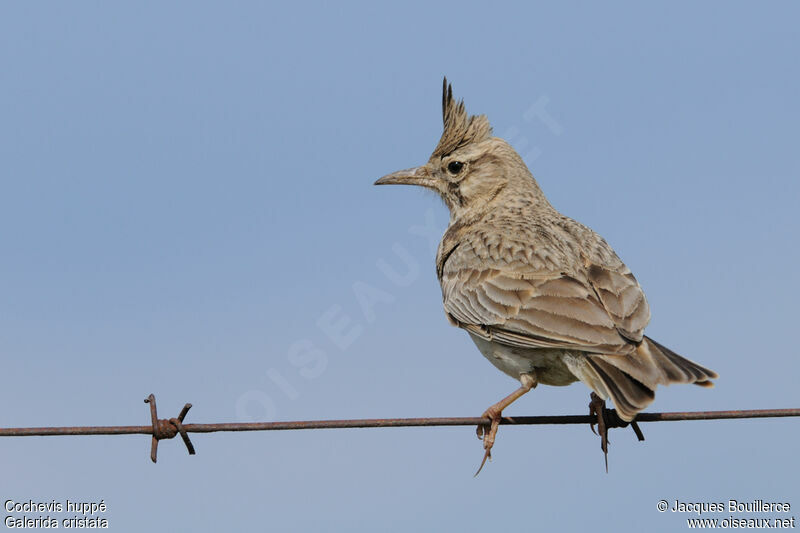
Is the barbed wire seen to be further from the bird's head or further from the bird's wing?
the bird's head

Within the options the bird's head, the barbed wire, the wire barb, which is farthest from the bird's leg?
the bird's head

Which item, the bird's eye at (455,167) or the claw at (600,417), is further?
the bird's eye at (455,167)

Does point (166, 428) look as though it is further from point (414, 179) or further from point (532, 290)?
point (414, 179)

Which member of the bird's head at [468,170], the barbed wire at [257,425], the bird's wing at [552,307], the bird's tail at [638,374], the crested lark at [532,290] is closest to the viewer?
the barbed wire at [257,425]

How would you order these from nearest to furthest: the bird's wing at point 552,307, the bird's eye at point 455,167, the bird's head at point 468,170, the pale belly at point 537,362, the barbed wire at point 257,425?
1. the barbed wire at point 257,425
2. the bird's wing at point 552,307
3. the pale belly at point 537,362
4. the bird's head at point 468,170
5. the bird's eye at point 455,167

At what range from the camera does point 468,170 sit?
29.2ft

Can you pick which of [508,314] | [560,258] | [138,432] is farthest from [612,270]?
[138,432]

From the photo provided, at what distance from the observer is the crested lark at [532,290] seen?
596 cm

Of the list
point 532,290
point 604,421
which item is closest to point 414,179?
point 532,290

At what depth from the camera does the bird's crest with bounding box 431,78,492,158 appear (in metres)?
9.01

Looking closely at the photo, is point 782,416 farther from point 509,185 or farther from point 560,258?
point 509,185

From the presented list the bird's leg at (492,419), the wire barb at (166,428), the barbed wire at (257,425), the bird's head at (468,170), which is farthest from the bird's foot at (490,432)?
the bird's head at (468,170)

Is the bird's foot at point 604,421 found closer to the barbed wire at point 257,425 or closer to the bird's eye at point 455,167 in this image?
the barbed wire at point 257,425

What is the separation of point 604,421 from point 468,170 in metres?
3.29
